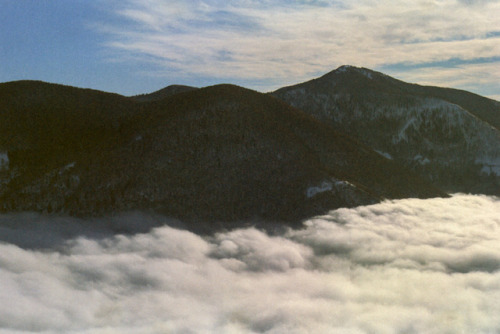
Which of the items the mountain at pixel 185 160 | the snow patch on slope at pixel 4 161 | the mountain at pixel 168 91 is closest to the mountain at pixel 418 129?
the mountain at pixel 185 160

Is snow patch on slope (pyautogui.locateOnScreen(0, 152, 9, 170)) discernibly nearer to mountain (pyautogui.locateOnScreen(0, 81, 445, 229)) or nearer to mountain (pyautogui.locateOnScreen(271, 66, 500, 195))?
mountain (pyautogui.locateOnScreen(0, 81, 445, 229))

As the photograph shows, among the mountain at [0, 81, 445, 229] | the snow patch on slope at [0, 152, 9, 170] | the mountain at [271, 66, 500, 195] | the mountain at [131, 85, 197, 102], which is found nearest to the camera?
the mountain at [0, 81, 445, 229]

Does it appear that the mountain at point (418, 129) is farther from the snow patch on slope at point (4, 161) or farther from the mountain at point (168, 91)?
the snow patch on slope at point (4, 161)

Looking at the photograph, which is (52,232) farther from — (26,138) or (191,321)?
(191,321)

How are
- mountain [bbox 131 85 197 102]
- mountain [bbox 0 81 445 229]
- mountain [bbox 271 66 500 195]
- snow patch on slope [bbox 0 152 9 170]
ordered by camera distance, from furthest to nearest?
mountain [bbox 131 85 197 102]
mountain [bbox 271 66 500 195]
snow patch on slope [bbox 0 152 9 170]
mountain [bbox 0 81 445 229]

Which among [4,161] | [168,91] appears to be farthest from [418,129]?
[4,161]

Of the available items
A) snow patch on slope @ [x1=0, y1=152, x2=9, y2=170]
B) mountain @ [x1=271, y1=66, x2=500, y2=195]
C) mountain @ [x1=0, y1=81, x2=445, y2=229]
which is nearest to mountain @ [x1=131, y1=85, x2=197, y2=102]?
mountain @ [x1=271, y1=66, x2=500, y2=195]

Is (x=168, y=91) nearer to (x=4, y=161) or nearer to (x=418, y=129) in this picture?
(x=4, y=161)

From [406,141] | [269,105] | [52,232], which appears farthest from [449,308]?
[406,141]
